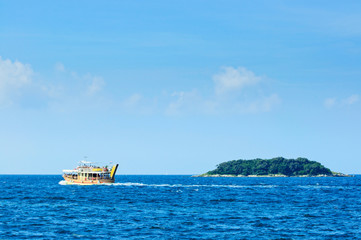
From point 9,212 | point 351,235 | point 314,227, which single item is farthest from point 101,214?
point 351,235

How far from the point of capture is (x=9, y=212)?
215 feet

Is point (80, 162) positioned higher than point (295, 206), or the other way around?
point (80, 162)

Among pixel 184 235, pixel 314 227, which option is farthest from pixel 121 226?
pixel 314 227

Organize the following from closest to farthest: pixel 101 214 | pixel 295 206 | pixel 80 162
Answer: pixel 101 214
pixel 295 206
pixel 80 162

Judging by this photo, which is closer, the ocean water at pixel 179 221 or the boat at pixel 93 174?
the ocean water at pixel 179 221

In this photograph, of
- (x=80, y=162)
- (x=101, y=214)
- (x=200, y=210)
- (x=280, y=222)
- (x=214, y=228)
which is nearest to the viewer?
(x=214, y=228)

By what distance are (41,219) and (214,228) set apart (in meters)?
22.7

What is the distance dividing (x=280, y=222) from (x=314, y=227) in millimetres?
4866

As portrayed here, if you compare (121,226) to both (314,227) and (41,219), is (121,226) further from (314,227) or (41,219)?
(314,227)

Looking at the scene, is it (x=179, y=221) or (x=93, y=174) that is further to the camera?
(x=93, y=174)

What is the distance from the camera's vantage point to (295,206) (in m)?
75.8

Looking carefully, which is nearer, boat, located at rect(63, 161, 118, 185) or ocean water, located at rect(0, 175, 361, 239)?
ocean water, located at rect(0, 175, 361, 239)

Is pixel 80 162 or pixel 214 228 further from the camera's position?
pixel 80 162

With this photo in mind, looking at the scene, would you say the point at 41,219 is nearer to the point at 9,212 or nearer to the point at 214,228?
the point at 9,212
